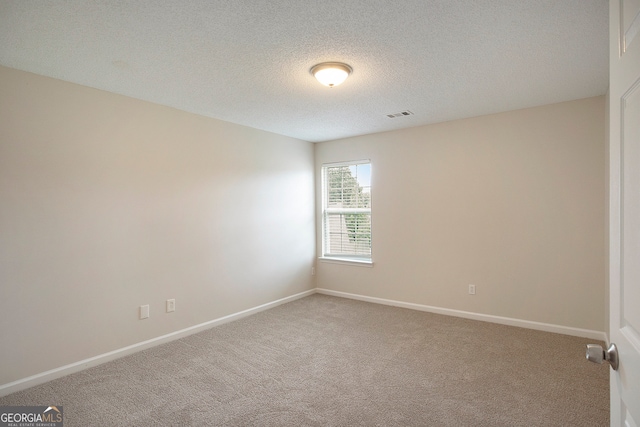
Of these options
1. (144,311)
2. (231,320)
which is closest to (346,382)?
(231,320)

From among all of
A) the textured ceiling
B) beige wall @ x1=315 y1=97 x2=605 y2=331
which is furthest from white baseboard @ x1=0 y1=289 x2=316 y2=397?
the textured ceiling

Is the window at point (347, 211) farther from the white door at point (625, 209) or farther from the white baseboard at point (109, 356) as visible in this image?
the white door at point (625, 209)

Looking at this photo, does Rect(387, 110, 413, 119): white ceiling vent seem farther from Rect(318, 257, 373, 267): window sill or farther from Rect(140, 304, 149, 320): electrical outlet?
Rect(140, 304, 149, 320): electrical outlet

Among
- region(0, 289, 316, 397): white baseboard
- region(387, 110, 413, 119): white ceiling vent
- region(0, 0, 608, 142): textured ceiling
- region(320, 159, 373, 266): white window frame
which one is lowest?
region(0, 289, 316, 397): white baseboard

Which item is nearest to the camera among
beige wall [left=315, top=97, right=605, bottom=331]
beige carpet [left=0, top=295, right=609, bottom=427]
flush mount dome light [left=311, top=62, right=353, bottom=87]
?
beige carpet [left=0, top=295, right=609, bottom=427]

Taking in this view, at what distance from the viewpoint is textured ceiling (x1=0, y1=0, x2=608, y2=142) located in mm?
1914

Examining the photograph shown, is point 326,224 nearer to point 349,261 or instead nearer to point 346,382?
point 349,261

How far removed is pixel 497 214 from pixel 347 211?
6.93ft

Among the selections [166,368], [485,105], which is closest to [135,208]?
[166,368]

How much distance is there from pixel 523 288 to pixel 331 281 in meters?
2.63

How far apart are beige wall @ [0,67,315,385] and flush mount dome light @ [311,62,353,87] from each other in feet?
6.02

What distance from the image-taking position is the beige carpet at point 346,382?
225cm

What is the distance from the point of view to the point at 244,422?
220 centimetres

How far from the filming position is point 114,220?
318 centimetres
